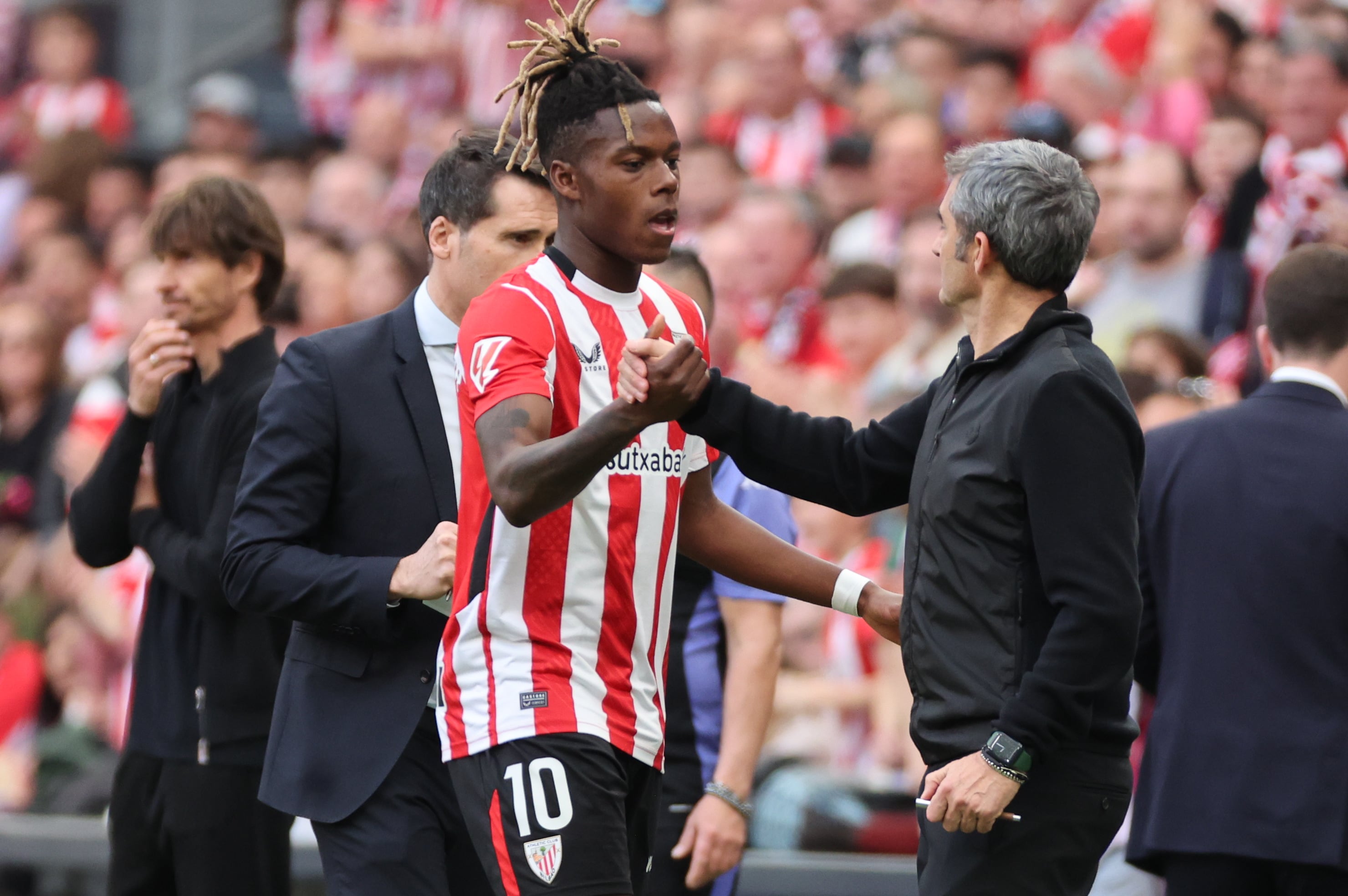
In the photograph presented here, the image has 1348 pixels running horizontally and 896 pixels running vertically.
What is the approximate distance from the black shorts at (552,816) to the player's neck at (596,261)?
0.95m

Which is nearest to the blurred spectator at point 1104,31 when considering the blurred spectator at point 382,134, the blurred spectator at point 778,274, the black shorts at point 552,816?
the blurred spectator at point 778,274

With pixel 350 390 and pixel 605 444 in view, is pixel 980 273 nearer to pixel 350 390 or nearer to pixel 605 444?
pixel 605 444

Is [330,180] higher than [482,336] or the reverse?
higher

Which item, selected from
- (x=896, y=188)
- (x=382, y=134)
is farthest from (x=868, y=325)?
(x=382, y=134)

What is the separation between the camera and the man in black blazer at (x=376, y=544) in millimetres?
3941

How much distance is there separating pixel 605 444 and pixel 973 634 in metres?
0.83

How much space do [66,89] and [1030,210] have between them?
12.9 meters

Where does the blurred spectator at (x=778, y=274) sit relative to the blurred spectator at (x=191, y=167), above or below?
below

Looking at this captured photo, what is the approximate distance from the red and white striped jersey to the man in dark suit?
1.63 metres

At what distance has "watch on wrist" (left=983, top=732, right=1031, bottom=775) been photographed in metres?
3.27

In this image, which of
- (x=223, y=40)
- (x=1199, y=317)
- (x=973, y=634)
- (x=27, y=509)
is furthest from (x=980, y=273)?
(x=223, y=40)

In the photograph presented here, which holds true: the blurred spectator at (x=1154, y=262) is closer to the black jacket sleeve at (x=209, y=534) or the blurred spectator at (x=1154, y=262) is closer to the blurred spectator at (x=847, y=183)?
the blurred spectator at (x=847, y=183)

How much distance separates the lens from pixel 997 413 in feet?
11.2

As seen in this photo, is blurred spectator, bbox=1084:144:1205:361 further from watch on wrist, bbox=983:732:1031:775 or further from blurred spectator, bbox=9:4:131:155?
blurred spectator, bbox=9:4:131:155
